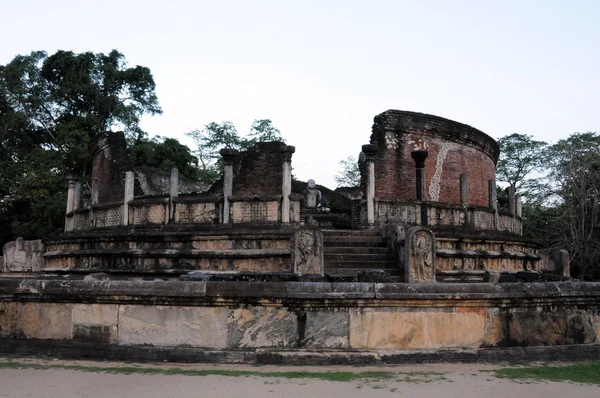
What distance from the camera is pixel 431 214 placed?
1288 cm

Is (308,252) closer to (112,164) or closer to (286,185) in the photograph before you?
(286,185)

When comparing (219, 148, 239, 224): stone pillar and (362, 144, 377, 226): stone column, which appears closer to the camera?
(219, 148, 239, 224): stone pillar

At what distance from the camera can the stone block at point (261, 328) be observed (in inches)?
212

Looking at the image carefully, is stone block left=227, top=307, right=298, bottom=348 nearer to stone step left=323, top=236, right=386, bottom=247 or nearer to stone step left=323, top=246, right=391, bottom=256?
stone step left=323, top=246, right=391, bottom=256

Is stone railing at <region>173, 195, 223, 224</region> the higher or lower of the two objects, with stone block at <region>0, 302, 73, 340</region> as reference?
higher

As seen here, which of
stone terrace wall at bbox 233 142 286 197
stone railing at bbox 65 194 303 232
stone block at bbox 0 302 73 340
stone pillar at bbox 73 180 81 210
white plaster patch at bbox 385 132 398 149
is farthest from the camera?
stone terrace wall at bbox 233 142 286 197

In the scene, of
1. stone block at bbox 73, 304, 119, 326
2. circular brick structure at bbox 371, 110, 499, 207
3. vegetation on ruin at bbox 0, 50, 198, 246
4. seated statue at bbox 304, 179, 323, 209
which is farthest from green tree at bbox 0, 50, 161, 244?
stone block at bbox 73, 304, 119, 326

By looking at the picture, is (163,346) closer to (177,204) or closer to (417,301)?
(417,301)

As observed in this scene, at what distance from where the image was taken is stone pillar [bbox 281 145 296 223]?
11836 millimetres

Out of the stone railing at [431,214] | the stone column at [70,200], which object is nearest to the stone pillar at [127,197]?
the stone column at [70,200]

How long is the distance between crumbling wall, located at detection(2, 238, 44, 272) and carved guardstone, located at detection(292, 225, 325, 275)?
1048cm

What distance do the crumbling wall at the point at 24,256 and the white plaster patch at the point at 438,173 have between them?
13123mm

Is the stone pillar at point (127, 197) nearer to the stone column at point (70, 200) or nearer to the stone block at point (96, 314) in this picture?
the stone column at point (70, 200)

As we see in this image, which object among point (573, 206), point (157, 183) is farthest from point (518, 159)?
point (157, 183)
